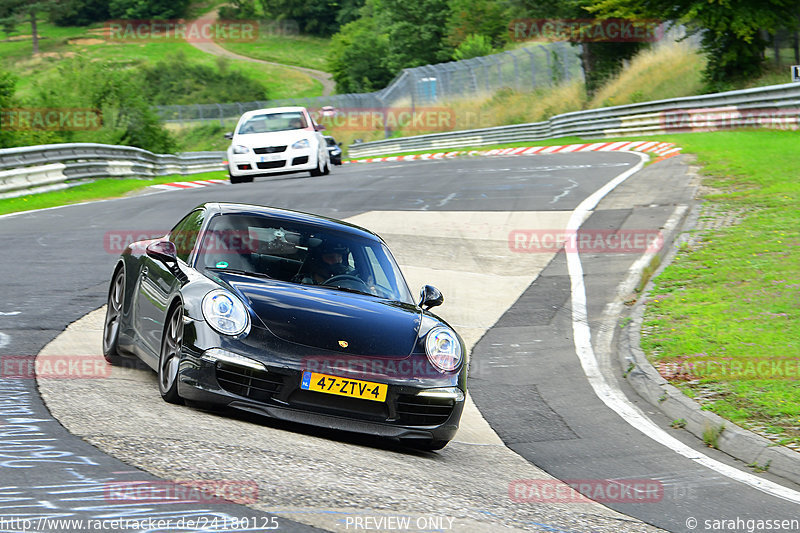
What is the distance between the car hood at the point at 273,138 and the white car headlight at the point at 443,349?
17.8 meters

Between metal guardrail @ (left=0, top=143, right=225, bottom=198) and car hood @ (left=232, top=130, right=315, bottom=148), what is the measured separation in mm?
4221

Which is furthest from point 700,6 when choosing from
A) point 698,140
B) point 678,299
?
point 678,299

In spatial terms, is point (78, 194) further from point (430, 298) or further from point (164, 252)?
point (430, 298)

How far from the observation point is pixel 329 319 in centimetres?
638

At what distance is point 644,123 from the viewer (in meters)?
35.3

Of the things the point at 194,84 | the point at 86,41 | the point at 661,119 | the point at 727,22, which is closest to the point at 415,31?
the point at 194,84

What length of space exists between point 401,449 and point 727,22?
30.4 meters

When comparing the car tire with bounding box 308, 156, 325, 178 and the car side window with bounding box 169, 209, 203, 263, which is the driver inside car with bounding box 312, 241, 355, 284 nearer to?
the car side window with bounding box 169, 209, 203, 263

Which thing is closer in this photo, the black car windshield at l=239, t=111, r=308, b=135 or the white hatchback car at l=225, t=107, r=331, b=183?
the white hatchback car at l=225, t=107, r=331, b=183

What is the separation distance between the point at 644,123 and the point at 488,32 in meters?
59.5

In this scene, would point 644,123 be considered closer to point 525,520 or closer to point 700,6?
point 700,6

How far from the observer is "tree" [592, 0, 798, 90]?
33094 millimetres

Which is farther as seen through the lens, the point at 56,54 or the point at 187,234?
the point at 56,54

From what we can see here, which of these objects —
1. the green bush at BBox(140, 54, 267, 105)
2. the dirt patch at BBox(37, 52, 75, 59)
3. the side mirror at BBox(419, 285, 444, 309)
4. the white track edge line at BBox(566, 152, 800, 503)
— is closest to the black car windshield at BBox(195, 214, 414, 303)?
the side mirror at BBox(419, 285, 444, 309)
